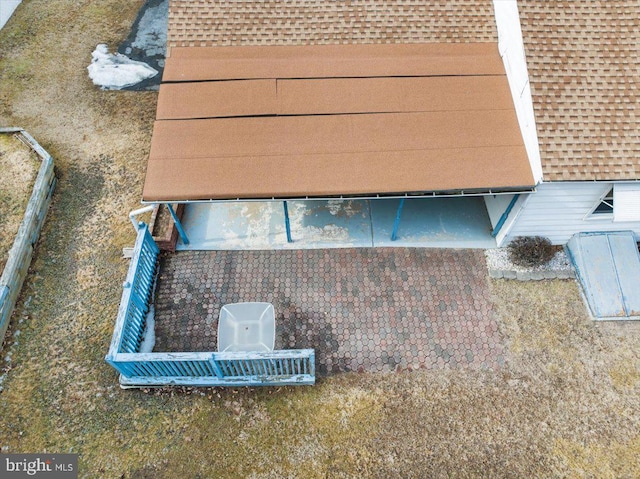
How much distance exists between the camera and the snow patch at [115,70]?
51.7 feet

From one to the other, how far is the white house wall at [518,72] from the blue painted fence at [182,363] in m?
6.80

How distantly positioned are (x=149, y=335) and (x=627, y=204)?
11598 mm

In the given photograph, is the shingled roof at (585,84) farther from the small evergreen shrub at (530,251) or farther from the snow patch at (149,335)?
the snow patch at (149,335)

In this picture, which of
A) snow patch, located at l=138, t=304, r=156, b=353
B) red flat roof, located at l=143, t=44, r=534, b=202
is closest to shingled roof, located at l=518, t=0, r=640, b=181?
red flat roof, located at l=143, t=44, r=534, b=202

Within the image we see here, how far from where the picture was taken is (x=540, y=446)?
8570 mm

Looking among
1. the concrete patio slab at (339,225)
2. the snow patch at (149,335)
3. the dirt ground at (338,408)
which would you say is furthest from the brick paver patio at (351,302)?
the dirt ground at (338,408)

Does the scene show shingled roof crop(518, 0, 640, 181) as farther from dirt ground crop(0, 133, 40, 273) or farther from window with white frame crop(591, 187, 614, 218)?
dirt ground crop(0, 133, 40, 273)

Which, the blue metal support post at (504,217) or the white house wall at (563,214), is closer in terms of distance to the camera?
the white house wall at (563,214)

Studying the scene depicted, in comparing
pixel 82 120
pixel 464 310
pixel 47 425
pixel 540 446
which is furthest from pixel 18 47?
pixel 540 446

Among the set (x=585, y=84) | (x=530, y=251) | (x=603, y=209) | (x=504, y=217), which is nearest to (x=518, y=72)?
(x=585, y=84)

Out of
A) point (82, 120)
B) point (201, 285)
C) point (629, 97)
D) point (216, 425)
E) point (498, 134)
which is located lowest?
point (216, 425)

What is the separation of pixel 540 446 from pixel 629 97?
7997mm

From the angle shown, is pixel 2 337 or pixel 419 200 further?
pixel 419 200

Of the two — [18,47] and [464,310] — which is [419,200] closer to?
[464,310]
